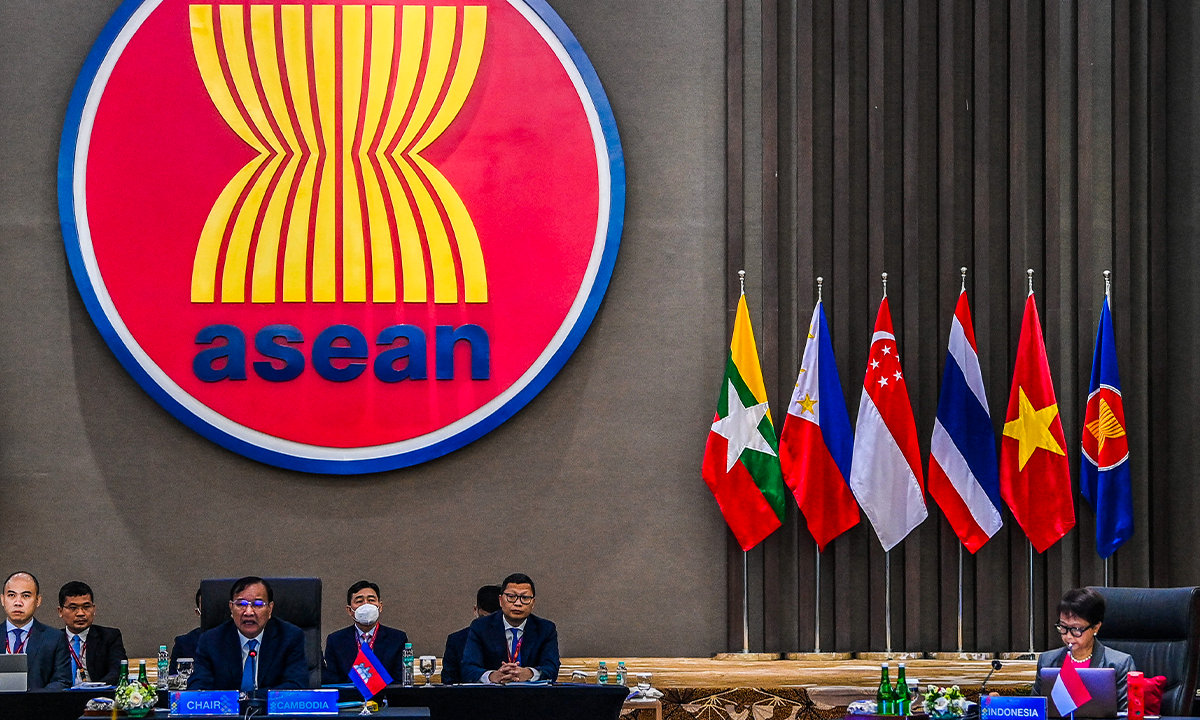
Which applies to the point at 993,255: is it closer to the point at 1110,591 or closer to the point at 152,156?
the point at 1110,591

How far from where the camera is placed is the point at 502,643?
567cm

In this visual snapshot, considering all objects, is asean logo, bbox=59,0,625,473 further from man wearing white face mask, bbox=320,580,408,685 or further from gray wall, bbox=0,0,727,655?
man wearing white face mask, bbox=320,580,408,685

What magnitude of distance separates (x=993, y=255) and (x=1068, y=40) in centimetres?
118

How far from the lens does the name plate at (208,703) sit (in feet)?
14.4

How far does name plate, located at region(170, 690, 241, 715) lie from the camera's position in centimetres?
438

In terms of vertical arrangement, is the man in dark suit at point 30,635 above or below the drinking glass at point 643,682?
above

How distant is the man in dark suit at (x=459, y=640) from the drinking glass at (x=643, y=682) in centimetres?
73

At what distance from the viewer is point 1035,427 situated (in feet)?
21.1

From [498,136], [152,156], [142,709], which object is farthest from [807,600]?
[152,156]

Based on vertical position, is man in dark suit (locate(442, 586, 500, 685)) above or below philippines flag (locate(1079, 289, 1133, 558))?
below

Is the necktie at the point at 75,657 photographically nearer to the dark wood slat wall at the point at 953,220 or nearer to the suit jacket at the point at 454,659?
the suit jacket at the point at 454,659

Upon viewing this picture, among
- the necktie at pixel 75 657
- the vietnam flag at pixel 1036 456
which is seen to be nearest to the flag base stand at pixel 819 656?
the vietnam flag at pixel 1036 456

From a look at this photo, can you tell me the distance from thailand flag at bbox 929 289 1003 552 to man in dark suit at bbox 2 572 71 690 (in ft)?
13.7

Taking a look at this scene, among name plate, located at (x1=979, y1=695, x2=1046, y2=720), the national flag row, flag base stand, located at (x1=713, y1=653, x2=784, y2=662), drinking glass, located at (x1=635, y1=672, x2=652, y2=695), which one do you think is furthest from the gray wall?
name plate, located at (x1=979, y1=695, x2=1046, y2=720)
